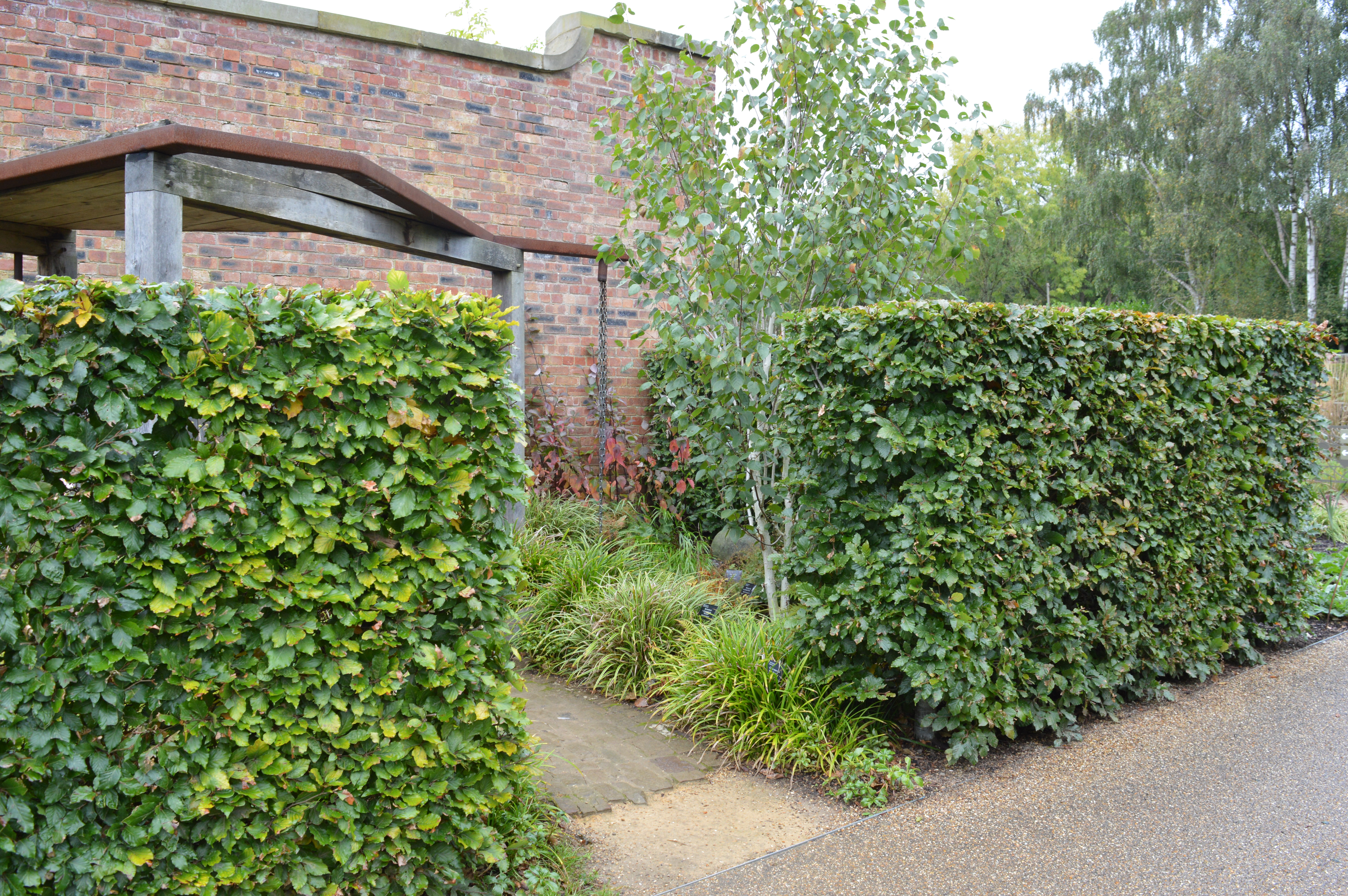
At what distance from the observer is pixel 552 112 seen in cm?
844

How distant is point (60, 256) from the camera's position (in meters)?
5.71

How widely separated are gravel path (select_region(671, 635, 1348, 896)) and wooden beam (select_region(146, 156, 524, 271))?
334 centimetres

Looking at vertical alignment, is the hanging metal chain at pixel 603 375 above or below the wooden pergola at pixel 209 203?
below

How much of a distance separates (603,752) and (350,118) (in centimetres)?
599

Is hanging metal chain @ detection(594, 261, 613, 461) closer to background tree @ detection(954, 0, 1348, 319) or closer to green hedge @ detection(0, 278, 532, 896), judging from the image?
green hedge @ detection(0, 278, 532, 896)

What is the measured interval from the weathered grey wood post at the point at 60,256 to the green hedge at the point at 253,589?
4276mm

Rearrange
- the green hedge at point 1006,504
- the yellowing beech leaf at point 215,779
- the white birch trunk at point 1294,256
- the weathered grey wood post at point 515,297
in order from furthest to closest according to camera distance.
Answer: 1. the white birch trunk at point 1294,256
2. the weathered grey wood post at point 515,297
3. the green hedge at point 1006,504
4. the yellowing beech leaf at point 215,779

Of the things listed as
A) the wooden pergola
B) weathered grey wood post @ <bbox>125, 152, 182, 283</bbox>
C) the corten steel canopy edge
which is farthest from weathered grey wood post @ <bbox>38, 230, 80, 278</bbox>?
weathered grey wood post @ <bbox>125, 152, 182, 283</bbox>

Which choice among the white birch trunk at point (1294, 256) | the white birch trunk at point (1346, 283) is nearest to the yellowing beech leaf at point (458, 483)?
the white birch trunk at point (1346, 283)

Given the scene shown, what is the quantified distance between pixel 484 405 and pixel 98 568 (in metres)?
1.10

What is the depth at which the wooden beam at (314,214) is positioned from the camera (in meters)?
3.64

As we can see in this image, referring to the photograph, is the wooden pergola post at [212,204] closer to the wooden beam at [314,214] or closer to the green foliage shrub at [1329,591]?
the wooden beam at [314,214]

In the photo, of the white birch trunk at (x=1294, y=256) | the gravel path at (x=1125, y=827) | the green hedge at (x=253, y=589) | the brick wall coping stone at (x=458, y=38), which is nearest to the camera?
the green hedge at (x=253, y=589)

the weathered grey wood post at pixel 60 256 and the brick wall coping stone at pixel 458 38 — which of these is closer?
the weathered grey wood post at pixel 60 256
